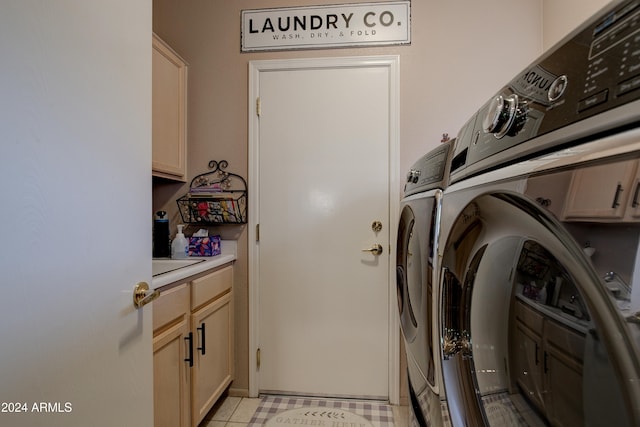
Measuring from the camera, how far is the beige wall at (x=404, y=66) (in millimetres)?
1845

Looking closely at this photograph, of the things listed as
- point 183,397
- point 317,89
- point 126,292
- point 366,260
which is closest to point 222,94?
point 317,89

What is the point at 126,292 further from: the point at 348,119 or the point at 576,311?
the point at 348,119

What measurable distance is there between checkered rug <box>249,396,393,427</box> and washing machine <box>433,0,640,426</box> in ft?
4.46

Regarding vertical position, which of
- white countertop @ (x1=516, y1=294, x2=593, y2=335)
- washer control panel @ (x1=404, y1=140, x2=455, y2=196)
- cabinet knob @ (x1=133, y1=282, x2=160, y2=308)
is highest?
washer control panel @ (x1=404, y1=140, x2=455, y2=196)

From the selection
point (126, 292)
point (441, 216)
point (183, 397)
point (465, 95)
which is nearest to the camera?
point (441, 216)

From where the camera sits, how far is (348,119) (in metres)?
1.92

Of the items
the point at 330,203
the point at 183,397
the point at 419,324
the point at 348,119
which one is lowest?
the point at 183,397

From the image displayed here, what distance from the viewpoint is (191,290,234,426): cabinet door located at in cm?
149

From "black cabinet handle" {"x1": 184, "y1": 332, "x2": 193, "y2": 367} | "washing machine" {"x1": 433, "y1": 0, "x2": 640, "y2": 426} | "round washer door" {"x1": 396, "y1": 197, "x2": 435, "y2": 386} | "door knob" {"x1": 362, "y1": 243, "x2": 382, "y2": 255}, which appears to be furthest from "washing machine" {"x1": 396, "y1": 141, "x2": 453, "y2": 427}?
"black cabinet handle" {"x1": 184, "y1": 332, "x2": 193, "y2": 367}

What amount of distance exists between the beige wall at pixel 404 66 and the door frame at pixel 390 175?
0.04 m

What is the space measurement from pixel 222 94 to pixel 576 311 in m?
2.07

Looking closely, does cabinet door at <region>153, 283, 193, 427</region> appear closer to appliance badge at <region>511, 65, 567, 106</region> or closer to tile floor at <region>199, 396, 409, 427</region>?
tile floor at <region>199, 396, 409, 427</region>

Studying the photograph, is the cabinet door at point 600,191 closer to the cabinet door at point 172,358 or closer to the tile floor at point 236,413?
the cabinet door at point 172,358

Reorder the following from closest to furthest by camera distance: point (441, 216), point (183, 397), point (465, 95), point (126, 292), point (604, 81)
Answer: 1. point (604, 81)
2. point (441, 216)
3. point (126, 292)
4. point (183, 397)
5. point (465, 95)
